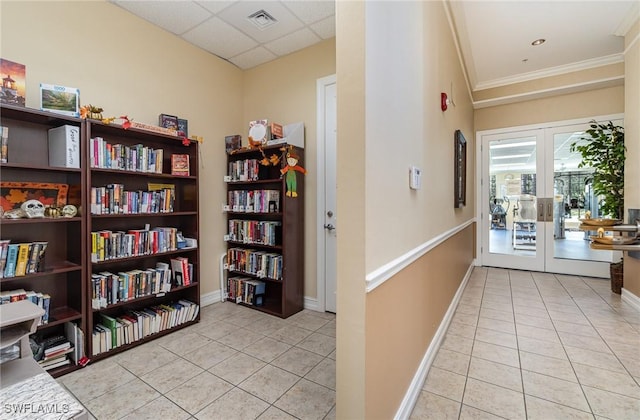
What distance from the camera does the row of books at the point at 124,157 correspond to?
217cm

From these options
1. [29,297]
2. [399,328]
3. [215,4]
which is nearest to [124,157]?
[29,297]

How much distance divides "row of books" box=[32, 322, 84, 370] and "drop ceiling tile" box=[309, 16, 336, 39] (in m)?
3.23

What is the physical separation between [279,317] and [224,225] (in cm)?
129

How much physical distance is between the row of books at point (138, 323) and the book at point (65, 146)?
122 cm

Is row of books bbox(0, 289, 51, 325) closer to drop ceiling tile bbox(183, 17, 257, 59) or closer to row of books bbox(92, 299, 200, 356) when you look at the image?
row of books bbox(92, 299, 200, 356)

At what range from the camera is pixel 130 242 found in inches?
93.7

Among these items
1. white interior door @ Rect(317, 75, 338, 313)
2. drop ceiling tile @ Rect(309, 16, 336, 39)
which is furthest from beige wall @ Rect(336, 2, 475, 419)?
white interior door @ Rect(317, 75, 338, 313)

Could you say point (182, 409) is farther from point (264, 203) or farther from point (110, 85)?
point (110, 85)

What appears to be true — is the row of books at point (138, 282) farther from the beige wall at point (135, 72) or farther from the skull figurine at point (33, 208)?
the skull figurine at point (33, 208)

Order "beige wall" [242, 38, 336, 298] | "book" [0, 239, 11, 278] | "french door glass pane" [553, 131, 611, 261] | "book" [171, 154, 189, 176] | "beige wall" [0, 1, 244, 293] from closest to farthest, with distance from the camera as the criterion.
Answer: "book" [0, 239, 11, 278], "beige wall" [0, 1, 244, 293], "book" [171, 154, 189, 176], "beige wall" [242, 38, 336, 298], "french door glass pane" [553, 131, 611, 261]

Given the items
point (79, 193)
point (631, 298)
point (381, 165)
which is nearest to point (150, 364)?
point (79, 193)

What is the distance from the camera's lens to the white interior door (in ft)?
9.95

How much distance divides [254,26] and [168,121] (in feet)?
4.06

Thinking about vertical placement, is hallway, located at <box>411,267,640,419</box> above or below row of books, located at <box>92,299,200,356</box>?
below
